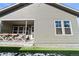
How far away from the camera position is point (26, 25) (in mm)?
3861

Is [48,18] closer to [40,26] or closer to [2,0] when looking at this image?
[40,26]

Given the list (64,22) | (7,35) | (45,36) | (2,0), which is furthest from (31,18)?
(2,0)

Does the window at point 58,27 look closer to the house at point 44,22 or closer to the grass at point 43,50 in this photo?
the house at point 44,22

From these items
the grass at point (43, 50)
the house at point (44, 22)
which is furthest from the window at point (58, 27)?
the grass at point (43, 50)

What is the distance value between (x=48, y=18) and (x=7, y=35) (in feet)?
5.92

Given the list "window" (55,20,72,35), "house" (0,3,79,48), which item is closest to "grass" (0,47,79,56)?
"house" (0,3,79,48)

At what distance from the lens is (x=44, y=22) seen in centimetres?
441

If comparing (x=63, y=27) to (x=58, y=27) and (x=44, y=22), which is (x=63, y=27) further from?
(x=44, y=22)

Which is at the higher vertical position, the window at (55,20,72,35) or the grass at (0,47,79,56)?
the window at (55,20,72,35)

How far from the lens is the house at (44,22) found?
365 cm

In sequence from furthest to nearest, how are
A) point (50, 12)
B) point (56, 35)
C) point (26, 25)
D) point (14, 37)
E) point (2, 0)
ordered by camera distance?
1. point (50, 12)
2. point (56, 35)
3. point (26, 25)
4. point (14, 37)
5. point (2, 0)

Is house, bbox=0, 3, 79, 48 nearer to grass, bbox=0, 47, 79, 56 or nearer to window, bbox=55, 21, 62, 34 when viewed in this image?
window, bbox=55, 21, 62, 34

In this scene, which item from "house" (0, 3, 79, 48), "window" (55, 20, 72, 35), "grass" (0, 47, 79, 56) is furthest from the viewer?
"window" (55, 20, 72, 35)

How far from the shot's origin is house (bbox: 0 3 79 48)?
Result: 365 centimetres
